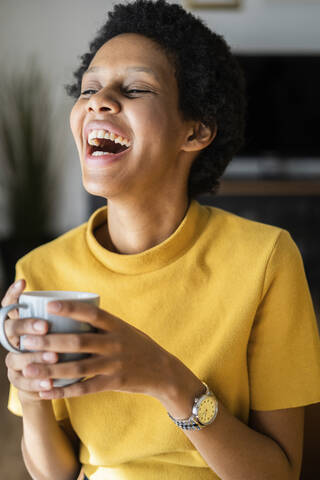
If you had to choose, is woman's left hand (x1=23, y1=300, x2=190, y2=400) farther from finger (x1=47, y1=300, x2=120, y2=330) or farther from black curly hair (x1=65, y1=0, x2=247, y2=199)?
black curly hair (x1=65, y1=0, x2=247, y2=199)

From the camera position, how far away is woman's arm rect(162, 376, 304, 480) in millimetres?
786

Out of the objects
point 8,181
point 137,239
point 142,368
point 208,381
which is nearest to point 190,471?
point 208,381

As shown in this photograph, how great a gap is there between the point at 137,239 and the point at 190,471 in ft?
1.39

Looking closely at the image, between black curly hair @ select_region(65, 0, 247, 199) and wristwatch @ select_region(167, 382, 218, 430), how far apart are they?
49 cm

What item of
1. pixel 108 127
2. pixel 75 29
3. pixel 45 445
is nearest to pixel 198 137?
pixel 108 127

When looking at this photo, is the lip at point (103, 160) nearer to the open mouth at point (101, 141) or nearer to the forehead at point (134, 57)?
the open mouth at point (101, 141)

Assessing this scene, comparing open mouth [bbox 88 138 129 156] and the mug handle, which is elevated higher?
open mouth [bbox 88 138 129 156]

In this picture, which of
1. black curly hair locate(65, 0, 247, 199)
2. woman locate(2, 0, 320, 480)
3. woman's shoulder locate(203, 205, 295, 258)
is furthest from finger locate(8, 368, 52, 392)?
black curly hair locate(65, 0, 247, 199)

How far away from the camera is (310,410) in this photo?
942 millimetres

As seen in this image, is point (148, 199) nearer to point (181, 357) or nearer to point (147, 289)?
point (147, 289)

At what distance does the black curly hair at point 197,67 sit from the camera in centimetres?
103

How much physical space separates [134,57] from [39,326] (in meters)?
0.55

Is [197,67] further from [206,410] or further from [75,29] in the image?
[75,29]

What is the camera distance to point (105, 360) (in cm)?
68
